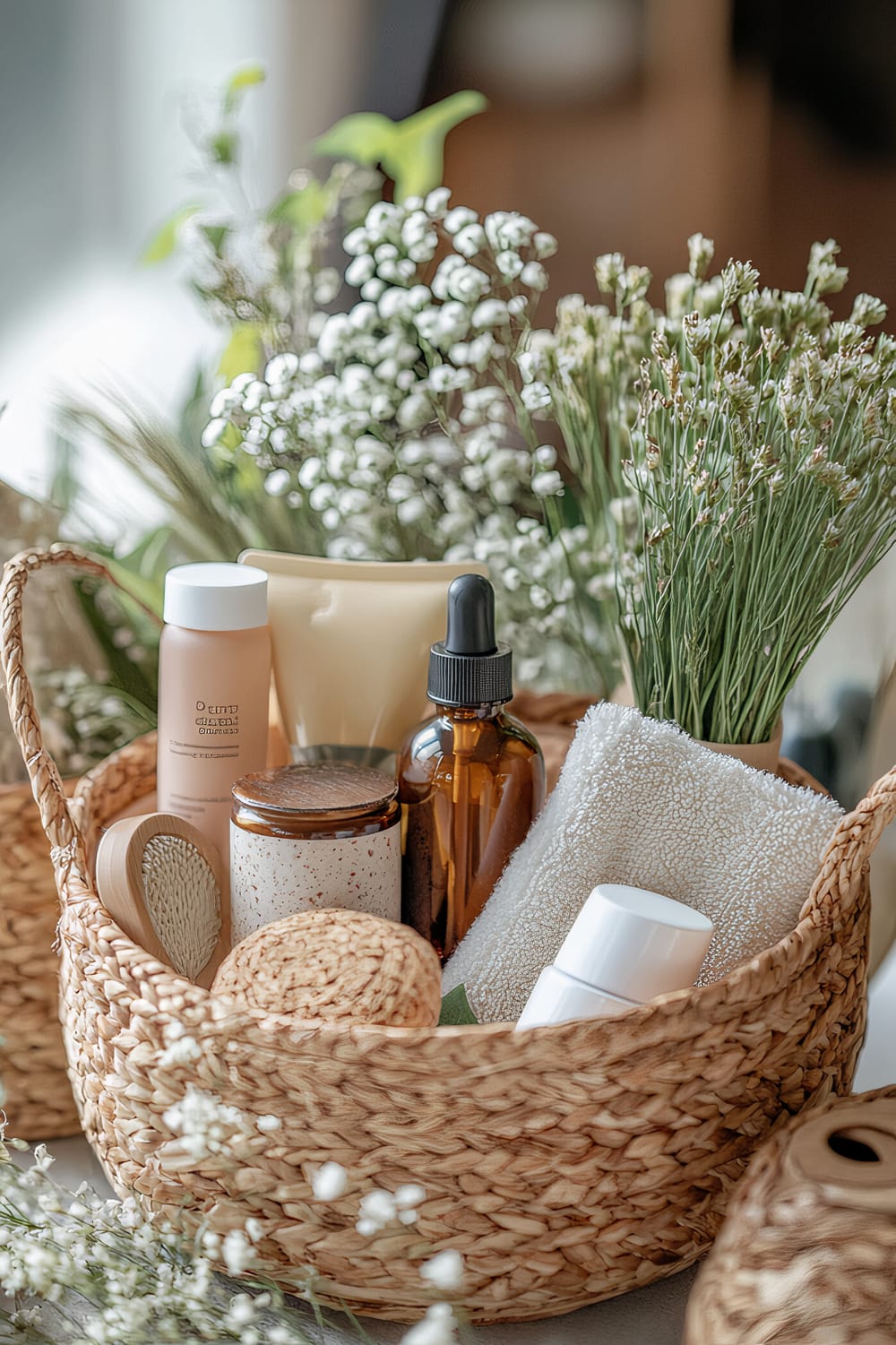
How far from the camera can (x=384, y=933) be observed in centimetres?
44

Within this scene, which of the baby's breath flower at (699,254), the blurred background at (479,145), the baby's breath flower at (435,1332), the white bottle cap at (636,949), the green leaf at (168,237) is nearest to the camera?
the baby's breath flower at (435,1332)

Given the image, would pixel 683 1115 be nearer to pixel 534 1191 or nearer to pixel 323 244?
pixel 534 1191

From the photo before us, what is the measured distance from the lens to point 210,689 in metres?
0.52

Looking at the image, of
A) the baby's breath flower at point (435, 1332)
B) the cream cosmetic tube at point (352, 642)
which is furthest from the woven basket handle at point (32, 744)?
the baby's breath flower at point (435, 1332)

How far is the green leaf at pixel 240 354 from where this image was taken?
705 mm

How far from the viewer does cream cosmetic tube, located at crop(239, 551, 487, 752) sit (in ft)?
1.88

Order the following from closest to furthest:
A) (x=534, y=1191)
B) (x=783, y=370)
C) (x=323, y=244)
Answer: (x=534, y=1191) < (x=783, y=370) < (x=323, y=244)

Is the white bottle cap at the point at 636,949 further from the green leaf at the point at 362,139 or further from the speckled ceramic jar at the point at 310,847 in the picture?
the green leaf at the point at 362,139

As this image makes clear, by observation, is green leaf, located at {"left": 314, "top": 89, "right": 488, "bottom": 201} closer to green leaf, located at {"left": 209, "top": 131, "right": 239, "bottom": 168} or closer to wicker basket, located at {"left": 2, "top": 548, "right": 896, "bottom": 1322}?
green leaf, located at {"left": 209, "top": 131, "right": 239, "bottom": 168}

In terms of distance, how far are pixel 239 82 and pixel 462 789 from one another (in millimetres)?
488

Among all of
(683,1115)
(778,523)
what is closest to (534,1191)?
(683,1115)

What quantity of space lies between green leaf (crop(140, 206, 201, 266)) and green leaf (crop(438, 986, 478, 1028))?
514 millimetres

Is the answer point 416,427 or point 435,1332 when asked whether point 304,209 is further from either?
point 435,1332

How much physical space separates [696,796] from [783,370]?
0.20 meters
